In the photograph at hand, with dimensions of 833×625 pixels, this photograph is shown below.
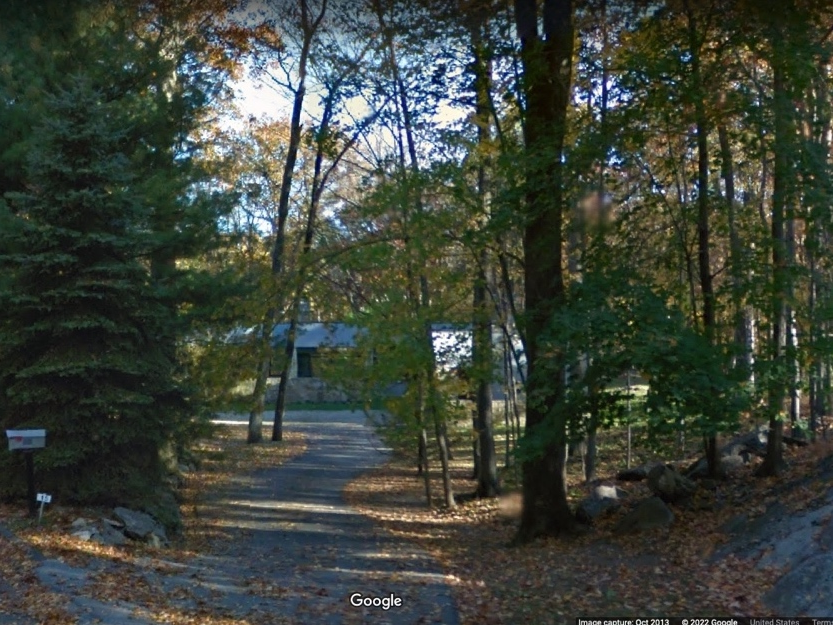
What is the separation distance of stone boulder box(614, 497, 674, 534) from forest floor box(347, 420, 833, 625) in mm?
150

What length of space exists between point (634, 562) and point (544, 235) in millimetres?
4948

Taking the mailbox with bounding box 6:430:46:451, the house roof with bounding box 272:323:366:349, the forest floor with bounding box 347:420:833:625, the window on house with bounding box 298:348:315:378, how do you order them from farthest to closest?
the window on house with bounding box 298:348:315:378
the house roof with bounding box 272:323:366:349
the mailbox with bounding box 6:430:46:451
the forest floor with bounding box 347:420:833:625

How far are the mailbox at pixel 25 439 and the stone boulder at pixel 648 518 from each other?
8.36 meters

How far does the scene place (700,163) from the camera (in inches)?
535

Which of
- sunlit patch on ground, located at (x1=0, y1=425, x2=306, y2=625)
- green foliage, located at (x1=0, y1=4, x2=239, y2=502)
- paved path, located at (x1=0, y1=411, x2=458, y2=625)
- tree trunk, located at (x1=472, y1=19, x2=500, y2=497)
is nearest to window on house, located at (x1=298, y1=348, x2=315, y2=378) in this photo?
paved path, located at (x1=0, y1=411, x2=458, y2=625)

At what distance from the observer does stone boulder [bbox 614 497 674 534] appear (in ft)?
44.2

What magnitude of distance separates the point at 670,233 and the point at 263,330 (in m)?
7.51

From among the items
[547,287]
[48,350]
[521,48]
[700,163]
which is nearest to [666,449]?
[547,287]

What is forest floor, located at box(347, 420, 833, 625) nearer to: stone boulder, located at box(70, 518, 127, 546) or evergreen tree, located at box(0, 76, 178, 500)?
stone boulder, located at box(70, 518, 127, 546)

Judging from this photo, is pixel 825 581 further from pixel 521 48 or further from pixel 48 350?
pixel 48 350

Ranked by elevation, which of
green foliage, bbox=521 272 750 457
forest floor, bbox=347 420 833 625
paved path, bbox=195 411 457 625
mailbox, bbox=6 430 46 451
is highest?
green foliage, bbox=521 272 750 457

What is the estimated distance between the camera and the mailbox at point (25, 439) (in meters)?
12.4

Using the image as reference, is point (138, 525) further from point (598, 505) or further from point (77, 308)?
point (598, 505)

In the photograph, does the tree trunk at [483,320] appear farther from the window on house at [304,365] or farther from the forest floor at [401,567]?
the window on house at [304,365]
